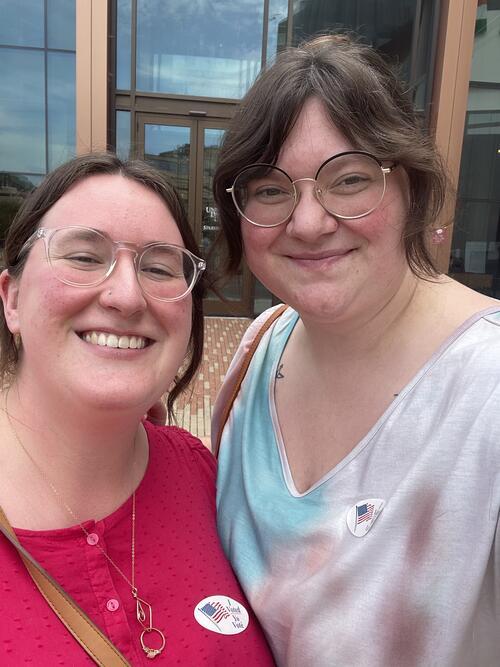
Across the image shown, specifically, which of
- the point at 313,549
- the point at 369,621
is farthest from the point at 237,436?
the point at 369,621

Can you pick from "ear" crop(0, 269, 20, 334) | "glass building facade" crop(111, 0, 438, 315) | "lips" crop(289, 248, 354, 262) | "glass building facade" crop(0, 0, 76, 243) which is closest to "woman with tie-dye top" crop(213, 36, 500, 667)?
"lips" crop(289, 248, 354, 262)

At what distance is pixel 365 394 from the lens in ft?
4.84

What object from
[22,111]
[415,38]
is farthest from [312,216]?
[22,111]

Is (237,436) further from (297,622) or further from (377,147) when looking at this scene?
(377,147)

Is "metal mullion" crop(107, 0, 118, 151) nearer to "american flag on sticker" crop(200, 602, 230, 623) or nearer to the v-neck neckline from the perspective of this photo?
the v-neck neckline

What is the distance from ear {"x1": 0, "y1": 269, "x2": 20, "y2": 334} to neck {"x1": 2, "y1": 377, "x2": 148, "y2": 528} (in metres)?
0.16

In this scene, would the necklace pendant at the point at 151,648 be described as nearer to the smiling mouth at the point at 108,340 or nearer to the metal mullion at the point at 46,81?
the smiling mouth at the point at 108,340

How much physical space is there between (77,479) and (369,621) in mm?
768

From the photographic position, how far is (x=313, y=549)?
4.49 feet

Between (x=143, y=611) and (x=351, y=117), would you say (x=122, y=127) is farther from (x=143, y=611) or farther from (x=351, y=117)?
(x=143, y=611)

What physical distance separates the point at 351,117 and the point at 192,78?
7844 mm

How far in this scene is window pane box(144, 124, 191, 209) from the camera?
8.41 m

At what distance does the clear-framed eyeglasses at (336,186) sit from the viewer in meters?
1.30

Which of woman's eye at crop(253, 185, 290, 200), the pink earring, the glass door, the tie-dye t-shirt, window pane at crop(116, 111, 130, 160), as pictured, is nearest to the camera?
the tie-dye t-shirt
